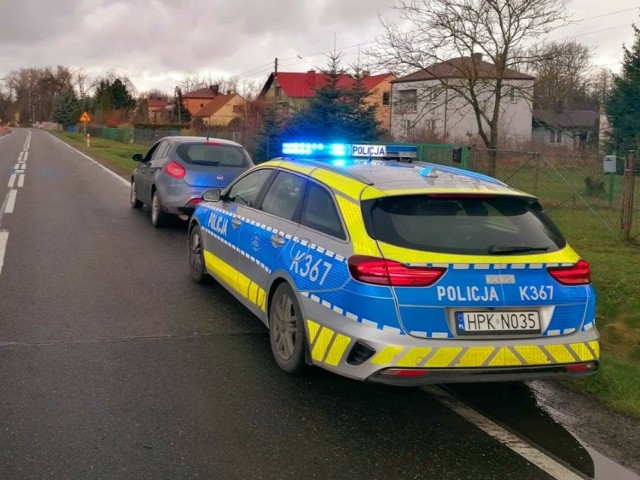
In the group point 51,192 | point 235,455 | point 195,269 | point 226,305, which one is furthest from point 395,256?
point 51,192

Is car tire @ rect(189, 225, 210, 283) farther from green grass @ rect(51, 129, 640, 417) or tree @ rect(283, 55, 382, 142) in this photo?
tree @ rect(283, 55, 382, 142)

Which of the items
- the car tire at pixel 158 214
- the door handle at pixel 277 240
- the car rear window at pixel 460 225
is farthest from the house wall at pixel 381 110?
the car rear window at pixel 460 225

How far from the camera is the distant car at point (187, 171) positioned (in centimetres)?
1116

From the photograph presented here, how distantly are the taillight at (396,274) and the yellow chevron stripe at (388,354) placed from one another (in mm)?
354

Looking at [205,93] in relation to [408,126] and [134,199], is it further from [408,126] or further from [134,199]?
[134,199]

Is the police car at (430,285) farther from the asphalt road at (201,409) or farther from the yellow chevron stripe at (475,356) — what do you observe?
the asphalt road at (201,409)

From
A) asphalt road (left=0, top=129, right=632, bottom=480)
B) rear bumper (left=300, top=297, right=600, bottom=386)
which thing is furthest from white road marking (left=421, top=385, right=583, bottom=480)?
rear bumper (left=300, top=297, right=600, bottom=386)

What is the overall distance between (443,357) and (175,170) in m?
8.04

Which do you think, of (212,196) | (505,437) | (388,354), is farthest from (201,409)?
(212,196)

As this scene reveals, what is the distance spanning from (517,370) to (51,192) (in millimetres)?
15858

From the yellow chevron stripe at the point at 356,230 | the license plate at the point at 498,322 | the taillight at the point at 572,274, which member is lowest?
the license plate at the point at 498,322

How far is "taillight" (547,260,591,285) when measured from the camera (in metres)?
4.25

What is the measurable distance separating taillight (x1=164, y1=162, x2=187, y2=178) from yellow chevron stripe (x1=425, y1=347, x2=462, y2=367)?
7875mm

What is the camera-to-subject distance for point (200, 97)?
127 m
